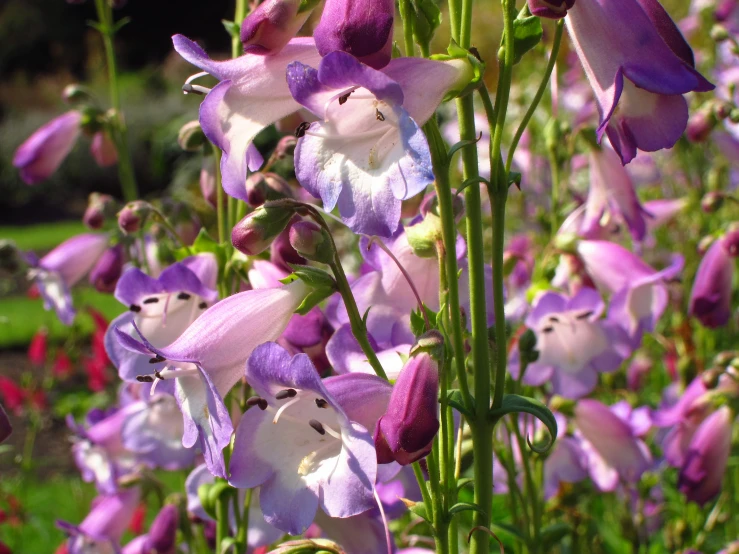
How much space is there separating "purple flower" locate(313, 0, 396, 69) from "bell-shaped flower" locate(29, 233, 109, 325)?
1.42 m

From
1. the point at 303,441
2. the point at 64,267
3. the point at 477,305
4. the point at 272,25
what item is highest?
the point at 272,25

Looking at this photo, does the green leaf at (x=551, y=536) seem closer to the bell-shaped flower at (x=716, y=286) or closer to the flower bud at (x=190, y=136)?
the bell-shaped flower at (x=716, y=286)

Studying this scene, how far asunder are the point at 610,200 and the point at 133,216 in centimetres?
100

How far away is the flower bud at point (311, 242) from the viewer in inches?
38.1

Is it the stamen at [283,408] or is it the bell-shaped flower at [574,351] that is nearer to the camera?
the stamen at [283,408]

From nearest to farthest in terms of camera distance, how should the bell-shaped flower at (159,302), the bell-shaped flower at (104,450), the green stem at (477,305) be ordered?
the green stem at (477,305) < the bell-shaped flower at (159,302) < the bell-shaped flower at (104,450)

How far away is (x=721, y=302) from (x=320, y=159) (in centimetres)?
139

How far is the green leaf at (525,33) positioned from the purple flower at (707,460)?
115cm

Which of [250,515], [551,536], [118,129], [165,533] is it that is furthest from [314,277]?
[118,129]

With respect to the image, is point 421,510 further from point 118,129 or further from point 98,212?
point 118,129

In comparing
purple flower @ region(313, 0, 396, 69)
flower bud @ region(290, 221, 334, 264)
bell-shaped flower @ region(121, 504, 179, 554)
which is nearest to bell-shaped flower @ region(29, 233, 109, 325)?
bell-shaped flower @ region(121, 504, 179, 554)

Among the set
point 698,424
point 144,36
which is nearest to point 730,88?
point 698,424

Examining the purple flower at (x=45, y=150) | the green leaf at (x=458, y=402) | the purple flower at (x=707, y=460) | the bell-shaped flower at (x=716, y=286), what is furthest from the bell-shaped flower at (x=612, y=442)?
the purple flower at (x=45, y=150)

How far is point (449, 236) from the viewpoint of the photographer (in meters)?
0.97
